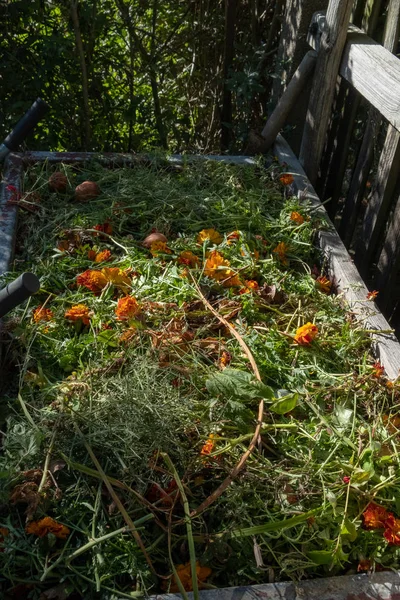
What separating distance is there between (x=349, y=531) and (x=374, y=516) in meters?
0.10

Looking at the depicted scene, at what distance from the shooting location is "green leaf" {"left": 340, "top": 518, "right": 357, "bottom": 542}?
69.8 inches

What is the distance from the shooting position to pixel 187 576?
1723mm

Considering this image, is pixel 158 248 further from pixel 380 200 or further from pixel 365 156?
pixel 365 156

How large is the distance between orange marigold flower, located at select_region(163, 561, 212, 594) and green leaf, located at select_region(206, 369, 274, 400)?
0.52 metres

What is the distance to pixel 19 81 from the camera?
417 cm

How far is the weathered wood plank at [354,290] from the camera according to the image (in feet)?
8.04

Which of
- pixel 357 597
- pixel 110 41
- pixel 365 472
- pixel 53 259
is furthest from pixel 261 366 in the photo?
pixel 110 41

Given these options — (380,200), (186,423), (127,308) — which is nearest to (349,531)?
(186,423)

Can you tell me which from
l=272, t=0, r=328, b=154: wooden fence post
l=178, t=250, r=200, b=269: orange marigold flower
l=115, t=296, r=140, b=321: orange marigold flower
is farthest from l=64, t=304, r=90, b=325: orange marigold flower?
l=272, t=0, r=328, b=154: wooden fence post

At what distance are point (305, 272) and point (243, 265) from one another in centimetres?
34

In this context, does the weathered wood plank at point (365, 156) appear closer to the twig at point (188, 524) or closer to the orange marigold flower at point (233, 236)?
the orange marigold flower at point (233, 236)

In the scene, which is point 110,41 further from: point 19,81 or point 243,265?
point 243,265

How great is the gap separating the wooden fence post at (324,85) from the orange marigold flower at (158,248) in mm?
1282

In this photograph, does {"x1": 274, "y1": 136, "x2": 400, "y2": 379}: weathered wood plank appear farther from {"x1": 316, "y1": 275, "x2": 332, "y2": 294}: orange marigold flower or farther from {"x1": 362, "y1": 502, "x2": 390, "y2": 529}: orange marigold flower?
{"x1": 362, "y1": 502, "x2": 390, "y2": 529}: orange marigold flower
